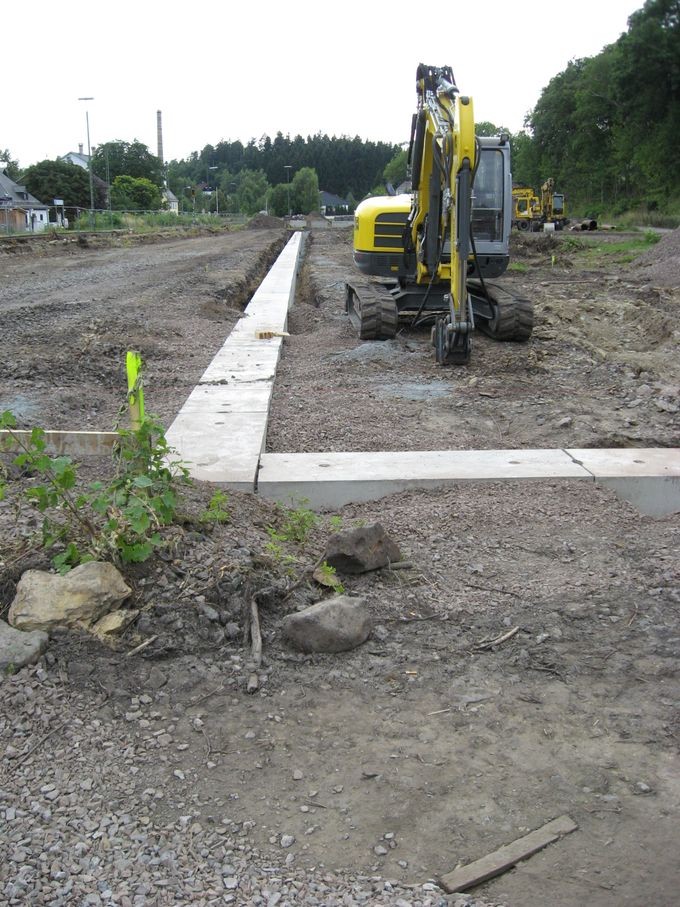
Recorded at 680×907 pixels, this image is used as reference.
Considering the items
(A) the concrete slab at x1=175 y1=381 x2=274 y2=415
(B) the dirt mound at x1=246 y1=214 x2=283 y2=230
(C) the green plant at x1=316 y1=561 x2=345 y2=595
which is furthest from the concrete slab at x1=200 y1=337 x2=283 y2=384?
(B) the dirt mound at x1=246 y1=214 x2=283 y2=230

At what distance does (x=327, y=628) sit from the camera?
3.93 m

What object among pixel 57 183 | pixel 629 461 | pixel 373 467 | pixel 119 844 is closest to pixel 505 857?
pixel 119 844

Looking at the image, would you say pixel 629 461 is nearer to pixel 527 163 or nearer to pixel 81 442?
pixel 81 442

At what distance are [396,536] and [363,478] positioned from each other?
0.85m

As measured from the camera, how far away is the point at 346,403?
8.70m

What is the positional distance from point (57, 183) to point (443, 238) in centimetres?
9364

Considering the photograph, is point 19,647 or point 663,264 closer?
point 19,647

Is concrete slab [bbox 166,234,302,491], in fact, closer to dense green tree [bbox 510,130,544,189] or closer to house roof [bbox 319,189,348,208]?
dense green tree [bbox 510,130,544,189]

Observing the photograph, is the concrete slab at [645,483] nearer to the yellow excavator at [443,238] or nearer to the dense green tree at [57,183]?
the yellow excavator at [443,238]

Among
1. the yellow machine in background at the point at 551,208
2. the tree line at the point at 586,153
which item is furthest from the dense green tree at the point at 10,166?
the yellow machine in background at the point at 551,208

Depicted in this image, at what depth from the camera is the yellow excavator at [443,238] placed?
33.6 feet

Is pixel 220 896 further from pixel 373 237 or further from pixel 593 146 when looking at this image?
pixel 593 146

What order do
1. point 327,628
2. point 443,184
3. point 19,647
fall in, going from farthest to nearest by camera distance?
point 443,184, point 327,628, point 19,647

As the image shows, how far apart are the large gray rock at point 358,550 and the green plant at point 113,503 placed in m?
0.84
